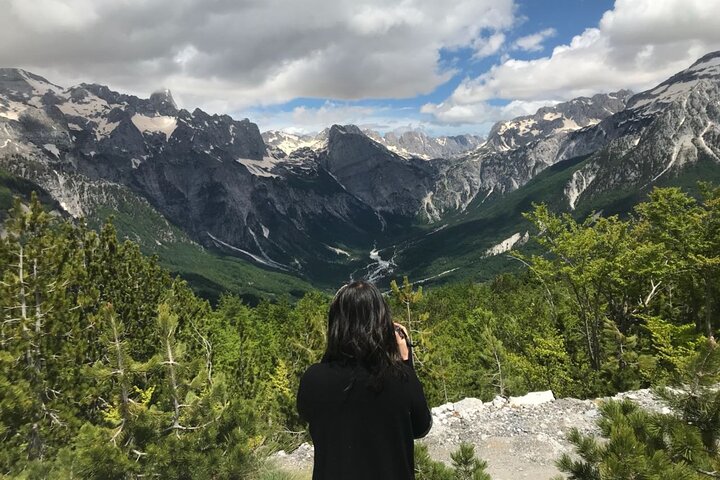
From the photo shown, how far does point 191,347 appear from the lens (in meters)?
26.9

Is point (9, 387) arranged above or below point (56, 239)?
below

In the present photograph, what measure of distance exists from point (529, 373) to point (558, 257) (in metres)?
7.39

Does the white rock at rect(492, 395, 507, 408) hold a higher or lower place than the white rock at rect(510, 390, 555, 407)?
higher

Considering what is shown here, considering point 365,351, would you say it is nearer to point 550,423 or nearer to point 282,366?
point 550,423

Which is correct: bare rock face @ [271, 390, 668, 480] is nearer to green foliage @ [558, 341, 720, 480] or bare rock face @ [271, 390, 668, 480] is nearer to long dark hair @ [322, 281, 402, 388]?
green foliage @ [558, 341, 720, 480]

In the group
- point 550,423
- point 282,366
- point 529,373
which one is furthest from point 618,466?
point 282,366

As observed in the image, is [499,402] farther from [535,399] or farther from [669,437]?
[669,437]

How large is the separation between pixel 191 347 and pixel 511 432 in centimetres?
1905

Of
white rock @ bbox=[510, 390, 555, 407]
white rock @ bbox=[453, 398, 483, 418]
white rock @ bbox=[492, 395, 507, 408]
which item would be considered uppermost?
white rock @ bbox=[453, 398, 483, 418]

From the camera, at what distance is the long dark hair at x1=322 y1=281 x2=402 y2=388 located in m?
3.59

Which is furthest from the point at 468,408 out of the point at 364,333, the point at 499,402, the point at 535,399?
the point at 364,333

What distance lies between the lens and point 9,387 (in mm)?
12812

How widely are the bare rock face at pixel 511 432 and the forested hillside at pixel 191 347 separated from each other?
3.01 m

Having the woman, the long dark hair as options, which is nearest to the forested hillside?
the woman
